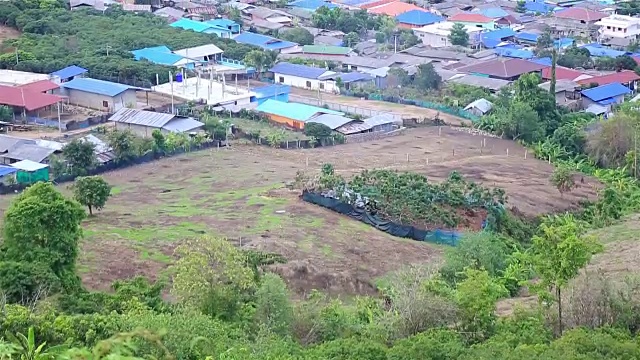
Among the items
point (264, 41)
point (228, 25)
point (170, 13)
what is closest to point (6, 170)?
point (264, 41)

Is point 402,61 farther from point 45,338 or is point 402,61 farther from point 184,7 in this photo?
point 45,338

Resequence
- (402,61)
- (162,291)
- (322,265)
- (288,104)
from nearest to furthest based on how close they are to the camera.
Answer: (162,291) < (322,265) < (288,104) < (402,61)

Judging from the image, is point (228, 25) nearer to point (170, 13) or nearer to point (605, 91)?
point (170, 13)

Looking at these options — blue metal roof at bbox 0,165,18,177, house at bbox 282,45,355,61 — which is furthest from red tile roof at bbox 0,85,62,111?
house at bbox 282,45,355,61

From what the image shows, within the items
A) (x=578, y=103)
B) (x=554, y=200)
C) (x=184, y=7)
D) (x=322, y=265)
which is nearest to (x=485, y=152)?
(x=554, y=200)

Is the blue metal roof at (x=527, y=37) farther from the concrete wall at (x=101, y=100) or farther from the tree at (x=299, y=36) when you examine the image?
the concrete wall at (x=101, y=100)

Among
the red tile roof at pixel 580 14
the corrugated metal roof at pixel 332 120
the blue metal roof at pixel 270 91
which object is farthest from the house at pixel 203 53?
the red tile roof at pixel 580 14
